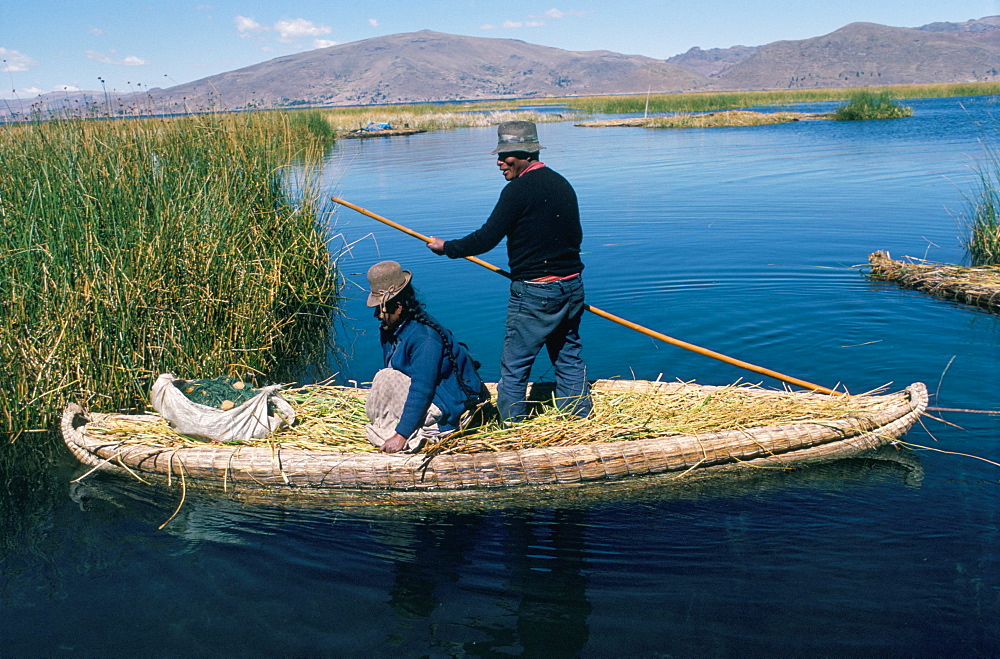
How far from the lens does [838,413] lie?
4.70m

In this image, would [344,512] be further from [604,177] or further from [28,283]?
[604,177]

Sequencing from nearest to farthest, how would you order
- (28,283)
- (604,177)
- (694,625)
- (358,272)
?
(694,625) → (28,283) → (358,272) → (604,177)

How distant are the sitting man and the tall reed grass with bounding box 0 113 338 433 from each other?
7.10ft

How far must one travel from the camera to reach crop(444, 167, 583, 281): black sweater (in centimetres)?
422

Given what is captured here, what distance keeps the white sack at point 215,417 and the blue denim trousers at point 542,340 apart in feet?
5.06

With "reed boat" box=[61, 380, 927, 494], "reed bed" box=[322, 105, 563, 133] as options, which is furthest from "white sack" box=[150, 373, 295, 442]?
"reed bed" box=[322, 105, 563, 133]

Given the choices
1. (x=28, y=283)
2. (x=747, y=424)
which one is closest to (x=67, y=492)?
(x=28, y=283)

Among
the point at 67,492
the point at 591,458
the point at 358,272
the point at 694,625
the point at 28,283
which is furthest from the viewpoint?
the point at 358,272

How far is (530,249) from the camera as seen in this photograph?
14.3 feet

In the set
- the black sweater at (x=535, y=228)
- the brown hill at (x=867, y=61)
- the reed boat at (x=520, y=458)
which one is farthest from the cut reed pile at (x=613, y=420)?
the brown hill at (x=867, y=61)

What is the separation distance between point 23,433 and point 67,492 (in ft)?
3.35

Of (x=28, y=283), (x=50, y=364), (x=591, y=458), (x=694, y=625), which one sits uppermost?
(x=28, y=283)

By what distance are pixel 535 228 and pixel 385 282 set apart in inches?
36.7

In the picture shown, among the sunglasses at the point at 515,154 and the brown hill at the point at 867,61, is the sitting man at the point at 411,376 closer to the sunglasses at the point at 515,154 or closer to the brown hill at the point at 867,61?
the sunglasses at the point at 515,154
